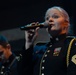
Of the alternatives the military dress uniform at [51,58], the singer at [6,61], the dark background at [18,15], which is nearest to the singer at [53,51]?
the military dress uniform at [51,58]

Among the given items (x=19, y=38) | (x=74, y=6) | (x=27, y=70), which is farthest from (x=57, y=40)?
(x=19, y=38)

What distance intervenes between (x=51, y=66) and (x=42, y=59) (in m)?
0.14

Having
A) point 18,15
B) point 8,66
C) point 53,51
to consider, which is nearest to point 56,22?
point 53,51

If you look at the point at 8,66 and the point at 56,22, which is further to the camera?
the point at 8,66

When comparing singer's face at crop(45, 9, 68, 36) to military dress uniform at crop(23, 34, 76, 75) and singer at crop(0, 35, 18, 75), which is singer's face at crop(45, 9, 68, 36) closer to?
military dress uniform at crop(23, 34, 76, 75)

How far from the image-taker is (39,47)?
10.2ft

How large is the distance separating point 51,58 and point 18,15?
309 centimetres

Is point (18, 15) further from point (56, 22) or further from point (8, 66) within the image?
point (56, 22)

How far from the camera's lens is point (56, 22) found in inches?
118

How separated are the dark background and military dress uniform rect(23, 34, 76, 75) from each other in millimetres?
2039

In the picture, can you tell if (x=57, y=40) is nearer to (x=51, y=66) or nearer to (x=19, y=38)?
(x=51, y=66)

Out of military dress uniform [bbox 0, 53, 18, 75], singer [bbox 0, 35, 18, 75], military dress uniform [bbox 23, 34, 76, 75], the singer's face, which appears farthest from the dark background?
military dress uniform [bbox 23, 34, 76, 75]

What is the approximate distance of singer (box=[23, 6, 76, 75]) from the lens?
2798 millimetres

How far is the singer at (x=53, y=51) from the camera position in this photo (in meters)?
2.80
